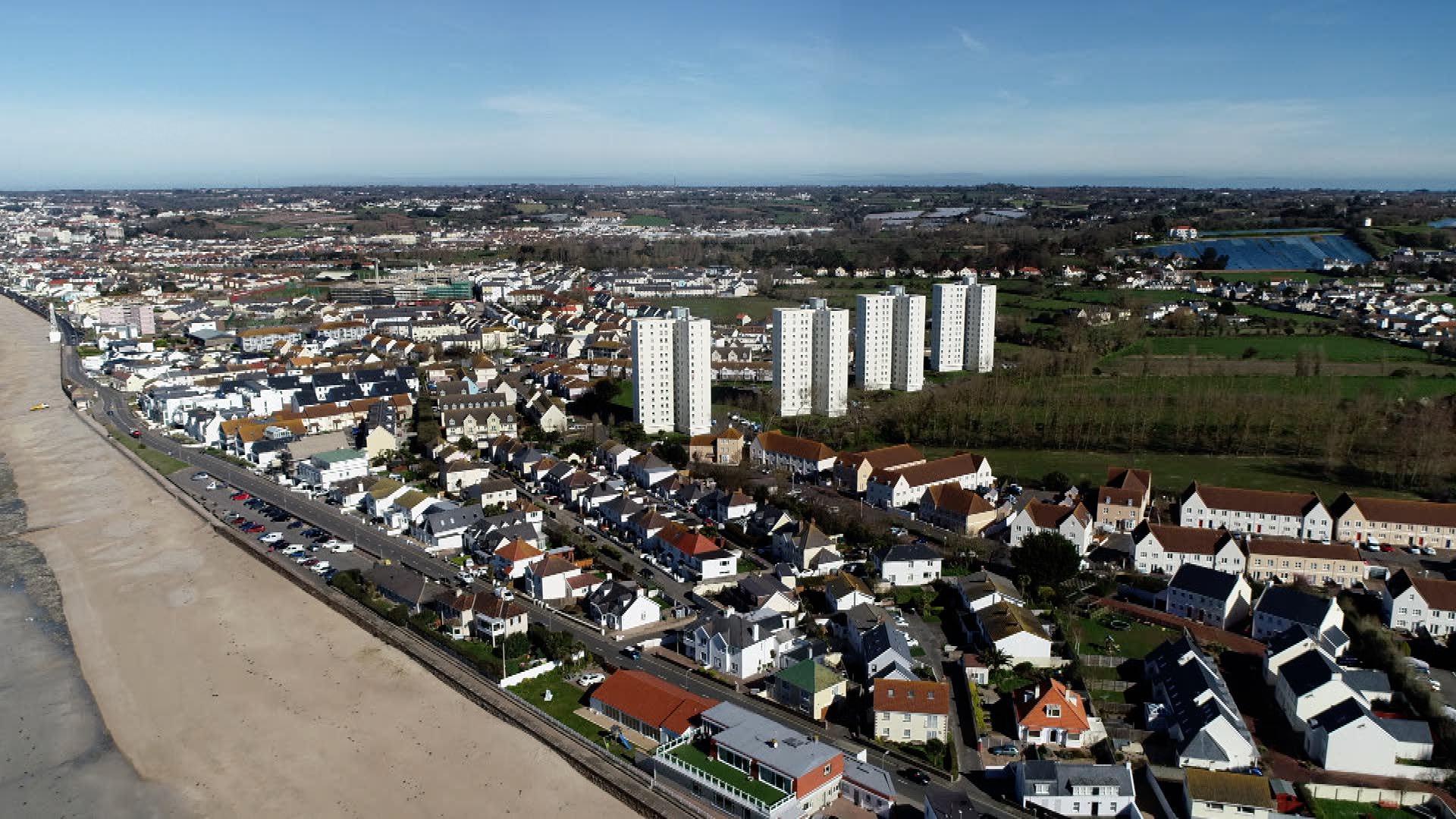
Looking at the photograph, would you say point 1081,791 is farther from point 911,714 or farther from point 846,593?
point 846,593

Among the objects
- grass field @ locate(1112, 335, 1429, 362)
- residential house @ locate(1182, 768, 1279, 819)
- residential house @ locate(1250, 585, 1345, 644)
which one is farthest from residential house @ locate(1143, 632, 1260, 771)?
grass field @ locate(1112, 335, 1429, 362)

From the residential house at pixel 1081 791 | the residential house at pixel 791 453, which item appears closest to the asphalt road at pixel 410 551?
the residential house at pixel 1081 791

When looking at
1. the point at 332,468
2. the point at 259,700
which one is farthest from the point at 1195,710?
the point at 332,468

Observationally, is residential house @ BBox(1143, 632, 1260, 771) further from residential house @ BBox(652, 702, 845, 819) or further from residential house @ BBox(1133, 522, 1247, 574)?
residential house @ BBox(652, 702, 845, 819)

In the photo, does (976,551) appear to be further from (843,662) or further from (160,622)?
(160,622)

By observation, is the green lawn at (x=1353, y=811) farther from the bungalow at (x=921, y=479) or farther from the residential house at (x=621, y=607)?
the bungalow at (x=921, y=479)

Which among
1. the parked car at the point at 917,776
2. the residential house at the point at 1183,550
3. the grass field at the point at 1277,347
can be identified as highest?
the grass field at the point at 1277,347
